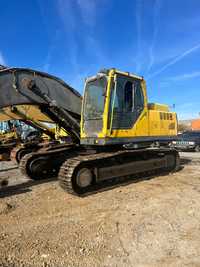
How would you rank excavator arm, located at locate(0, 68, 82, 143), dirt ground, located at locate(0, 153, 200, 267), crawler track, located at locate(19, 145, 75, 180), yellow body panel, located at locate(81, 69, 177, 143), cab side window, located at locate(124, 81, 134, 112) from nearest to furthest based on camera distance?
dirt ground, located at locate(0, 153, 200, 267) < excavator arm, located at locate(0, 68, 82, 143) < yellow body panel, located at locate(81, 69, 177, 143) < cab side window, located at locate(124, 81, 134, 112) < crawler track, located at locate(19, 145, 75, 180)

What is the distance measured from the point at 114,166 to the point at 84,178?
1097 millimetres

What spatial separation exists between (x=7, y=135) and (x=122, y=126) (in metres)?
13.4

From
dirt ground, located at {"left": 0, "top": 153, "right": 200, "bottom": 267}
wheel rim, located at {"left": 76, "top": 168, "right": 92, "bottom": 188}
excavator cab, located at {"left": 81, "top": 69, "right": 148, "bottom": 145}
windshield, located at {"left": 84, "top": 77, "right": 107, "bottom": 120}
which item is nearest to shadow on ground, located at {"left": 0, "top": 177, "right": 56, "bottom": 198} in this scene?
dirt ground, located at {"left": 0, "top": 153, "right": 200, "bottom": 267}

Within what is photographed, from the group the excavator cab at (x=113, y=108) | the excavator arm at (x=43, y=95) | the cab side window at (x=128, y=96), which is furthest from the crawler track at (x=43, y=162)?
the cab side window at (x=128, y=96)

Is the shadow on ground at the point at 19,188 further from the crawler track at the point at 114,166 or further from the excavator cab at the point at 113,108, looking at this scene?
the excavator cab at the point at 113,108

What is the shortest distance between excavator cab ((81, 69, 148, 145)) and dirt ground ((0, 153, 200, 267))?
1608mm

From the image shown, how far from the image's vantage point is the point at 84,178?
22.9 ft

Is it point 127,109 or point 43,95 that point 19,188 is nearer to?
point 43,95

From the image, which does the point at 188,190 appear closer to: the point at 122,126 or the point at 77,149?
Result: the point at 122,126

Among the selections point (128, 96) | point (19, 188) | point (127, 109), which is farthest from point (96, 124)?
point (19, 188)

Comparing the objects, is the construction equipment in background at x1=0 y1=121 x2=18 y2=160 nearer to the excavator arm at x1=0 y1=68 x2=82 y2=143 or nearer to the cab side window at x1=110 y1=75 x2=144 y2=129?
the excavator arm at x1=0 y1=68 x2=82 y2=143

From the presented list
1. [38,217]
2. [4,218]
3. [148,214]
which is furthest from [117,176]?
[4,218]

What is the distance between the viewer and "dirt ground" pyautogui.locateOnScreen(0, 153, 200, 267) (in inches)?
146

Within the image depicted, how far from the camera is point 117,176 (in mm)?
7738
